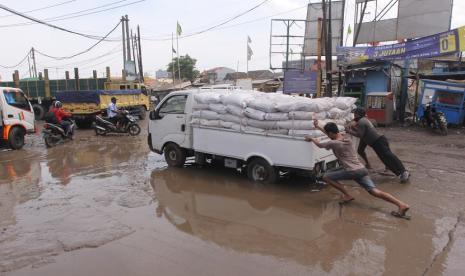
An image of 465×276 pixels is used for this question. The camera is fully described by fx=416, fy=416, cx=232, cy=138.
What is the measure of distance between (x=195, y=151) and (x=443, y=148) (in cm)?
689

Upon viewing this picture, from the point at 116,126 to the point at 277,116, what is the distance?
1016 centimetres

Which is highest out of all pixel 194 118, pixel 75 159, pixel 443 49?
pixel 443 49

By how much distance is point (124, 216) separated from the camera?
5.98 meters

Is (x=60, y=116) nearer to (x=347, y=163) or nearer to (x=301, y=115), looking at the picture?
(x=301, y=115)

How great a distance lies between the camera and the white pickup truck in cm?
700

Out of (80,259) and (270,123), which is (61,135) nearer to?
(270,123)

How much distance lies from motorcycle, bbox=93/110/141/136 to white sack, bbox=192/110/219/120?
26.2 feet

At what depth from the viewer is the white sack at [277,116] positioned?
23.2 feet

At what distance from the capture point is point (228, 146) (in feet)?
26.0

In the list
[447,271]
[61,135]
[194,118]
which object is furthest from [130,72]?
[447,271]

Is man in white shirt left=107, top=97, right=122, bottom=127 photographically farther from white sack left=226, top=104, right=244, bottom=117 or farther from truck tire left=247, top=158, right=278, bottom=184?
truck tire left=247, top=158, right=278, bottom=184

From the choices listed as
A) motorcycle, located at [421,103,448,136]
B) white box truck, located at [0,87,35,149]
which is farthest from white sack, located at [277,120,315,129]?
white box truck, located at [0,87,35,149]

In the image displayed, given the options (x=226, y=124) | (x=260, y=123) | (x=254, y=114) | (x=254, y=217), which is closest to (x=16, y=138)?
(x=226, y=124)

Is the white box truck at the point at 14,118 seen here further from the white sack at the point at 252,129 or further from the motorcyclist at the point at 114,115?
the white sack at the point at 252,129
